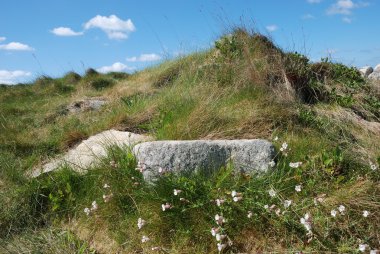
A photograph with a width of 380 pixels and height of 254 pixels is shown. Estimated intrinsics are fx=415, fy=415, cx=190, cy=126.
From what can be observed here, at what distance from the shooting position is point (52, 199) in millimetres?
3748

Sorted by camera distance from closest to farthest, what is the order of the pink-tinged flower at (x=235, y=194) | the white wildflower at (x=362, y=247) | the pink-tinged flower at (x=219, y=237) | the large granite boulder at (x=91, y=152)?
the white wildflower at (x=362, y=247) → the pink-tinged flower at (x=219, y=237) → the pink-tinged flower at (x=235, y=194) → the large granite boulder at (x=91, y=152)

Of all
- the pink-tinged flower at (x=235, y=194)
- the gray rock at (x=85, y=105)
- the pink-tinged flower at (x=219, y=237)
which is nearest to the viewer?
the pink-tinged flower at (x=219, y=237)

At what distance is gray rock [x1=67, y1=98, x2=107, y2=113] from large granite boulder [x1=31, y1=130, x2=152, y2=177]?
2774mm

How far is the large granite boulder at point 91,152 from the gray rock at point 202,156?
504 millimetres

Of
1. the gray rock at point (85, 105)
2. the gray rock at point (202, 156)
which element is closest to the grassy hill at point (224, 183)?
the gray rock at point (202, 156)

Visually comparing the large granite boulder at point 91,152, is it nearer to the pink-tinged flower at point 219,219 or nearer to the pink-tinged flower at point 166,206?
Answer: the pink-tinged flower at point 166,206

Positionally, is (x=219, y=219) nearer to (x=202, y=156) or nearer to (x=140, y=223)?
(x=140, y=223)

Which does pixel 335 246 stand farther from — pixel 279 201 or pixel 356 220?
pixel 279 201

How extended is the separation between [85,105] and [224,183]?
5.40m

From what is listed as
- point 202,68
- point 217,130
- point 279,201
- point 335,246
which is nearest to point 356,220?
point 335,246

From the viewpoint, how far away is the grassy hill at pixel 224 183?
3.01 metres

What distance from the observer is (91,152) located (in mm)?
4516

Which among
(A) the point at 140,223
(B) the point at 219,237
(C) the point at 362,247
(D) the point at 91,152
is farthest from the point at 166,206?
(D) the point at 91,152

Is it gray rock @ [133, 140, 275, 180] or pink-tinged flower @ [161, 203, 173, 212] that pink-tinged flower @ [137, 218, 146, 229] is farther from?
gray rock @ [133, 140, 275, 180]
